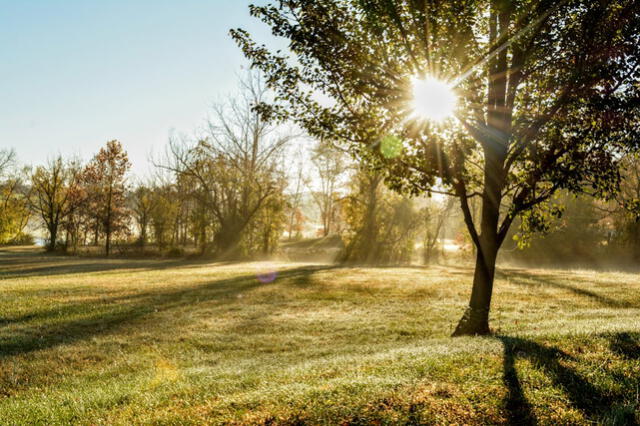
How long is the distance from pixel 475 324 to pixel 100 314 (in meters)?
11.0

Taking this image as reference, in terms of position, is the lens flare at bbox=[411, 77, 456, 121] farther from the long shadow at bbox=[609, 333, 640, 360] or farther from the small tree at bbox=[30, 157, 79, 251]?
the small tree at bbox=[30, 157, 79, 251]

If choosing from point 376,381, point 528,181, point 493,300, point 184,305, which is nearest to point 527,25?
point 528,181

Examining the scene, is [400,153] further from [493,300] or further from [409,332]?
[493,300]

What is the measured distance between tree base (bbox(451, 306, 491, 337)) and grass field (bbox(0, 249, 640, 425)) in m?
0.40

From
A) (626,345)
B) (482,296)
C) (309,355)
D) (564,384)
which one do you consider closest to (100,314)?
(309,355)

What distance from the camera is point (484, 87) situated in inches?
390

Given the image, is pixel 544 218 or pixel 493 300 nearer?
pixel 544 218

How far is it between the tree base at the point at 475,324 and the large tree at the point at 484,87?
25mm

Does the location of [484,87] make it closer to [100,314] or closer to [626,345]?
[626,345]

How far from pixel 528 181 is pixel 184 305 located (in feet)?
39.1

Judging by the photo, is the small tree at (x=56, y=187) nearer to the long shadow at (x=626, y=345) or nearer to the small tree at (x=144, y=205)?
the small tree at (x=144, y=205)

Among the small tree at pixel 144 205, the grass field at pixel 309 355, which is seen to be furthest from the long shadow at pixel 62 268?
the small tree at pixel 144 205

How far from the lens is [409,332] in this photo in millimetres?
11602

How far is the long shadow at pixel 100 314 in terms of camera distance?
1020 cm
